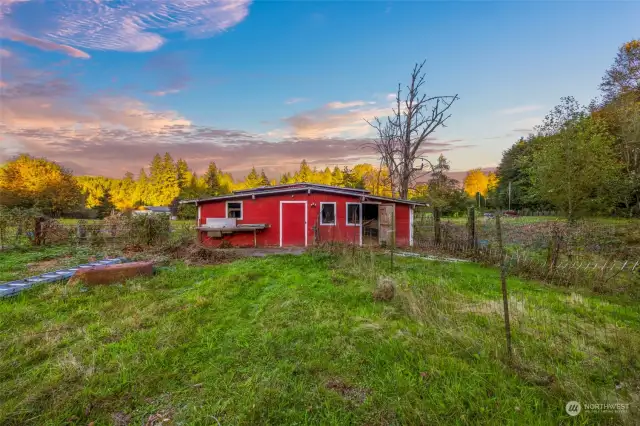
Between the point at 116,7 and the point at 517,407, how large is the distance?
48.2 feet

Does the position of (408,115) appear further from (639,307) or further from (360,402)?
(360,402)

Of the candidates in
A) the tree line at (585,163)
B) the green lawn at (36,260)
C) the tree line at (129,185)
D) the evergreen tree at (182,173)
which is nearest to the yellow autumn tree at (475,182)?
the tree line at (585,163)

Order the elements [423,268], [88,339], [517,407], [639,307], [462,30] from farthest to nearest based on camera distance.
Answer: [462,30]
[423,268]
[639,307]
[88,339]
[517,407]

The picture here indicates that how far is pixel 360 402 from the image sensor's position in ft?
7.87

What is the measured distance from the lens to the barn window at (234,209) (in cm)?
1380

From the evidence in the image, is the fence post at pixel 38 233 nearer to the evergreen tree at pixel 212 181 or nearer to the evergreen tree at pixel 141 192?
the evergreen tree at pixel 141 192

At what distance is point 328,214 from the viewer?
45.7ft

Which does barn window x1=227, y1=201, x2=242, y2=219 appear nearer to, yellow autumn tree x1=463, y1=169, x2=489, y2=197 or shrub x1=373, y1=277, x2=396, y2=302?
shrub x1=373, y1=277, x2=396, y2=302

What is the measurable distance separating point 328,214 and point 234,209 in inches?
189

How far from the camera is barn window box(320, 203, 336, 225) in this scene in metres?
13.9

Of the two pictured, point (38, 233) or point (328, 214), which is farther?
point (328, 214)

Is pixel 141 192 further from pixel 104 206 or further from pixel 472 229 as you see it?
pixel 472 229

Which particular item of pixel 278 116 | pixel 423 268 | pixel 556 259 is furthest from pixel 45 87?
pixel 556 259

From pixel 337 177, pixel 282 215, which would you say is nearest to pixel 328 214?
pixel 282 215
